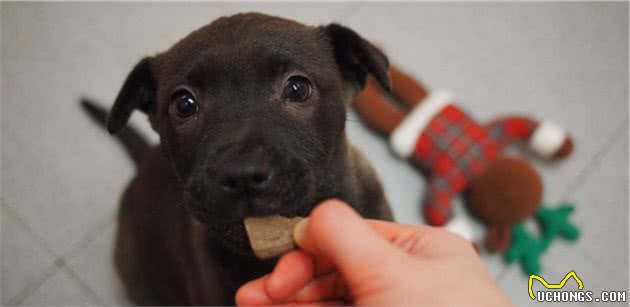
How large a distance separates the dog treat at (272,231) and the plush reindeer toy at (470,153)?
1180 mm

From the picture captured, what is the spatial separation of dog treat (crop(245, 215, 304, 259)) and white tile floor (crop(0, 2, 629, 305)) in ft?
4.11

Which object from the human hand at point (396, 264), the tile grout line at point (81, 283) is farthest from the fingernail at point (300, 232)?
the tile grout line at point (81, 283)

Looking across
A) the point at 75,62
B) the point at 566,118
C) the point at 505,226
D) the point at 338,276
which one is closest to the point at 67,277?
the point at 75,62

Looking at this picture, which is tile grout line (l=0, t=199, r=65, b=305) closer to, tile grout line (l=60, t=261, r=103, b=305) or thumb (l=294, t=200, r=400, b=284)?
tile grout line (l=60, t=261, r=103, b=305)

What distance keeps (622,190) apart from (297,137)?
6.24 feet

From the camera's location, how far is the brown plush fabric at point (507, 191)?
2.22 m

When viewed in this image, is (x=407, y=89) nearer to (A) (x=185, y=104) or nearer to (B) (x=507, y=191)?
(B) (x=507, y=191)

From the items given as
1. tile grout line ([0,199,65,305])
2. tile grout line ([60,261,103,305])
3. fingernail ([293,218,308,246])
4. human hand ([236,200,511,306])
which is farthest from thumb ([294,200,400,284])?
tile grout line ([0,199,65,305])

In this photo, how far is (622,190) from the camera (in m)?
2.49

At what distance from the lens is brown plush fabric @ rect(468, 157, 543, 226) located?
2219 mm

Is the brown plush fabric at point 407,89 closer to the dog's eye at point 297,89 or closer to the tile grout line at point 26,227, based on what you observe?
the dog's eye at point 297,89

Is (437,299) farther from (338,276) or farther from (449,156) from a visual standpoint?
(449,156)

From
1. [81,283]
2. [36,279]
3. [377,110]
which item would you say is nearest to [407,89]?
[377,110]

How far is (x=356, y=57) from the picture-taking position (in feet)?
5.24
